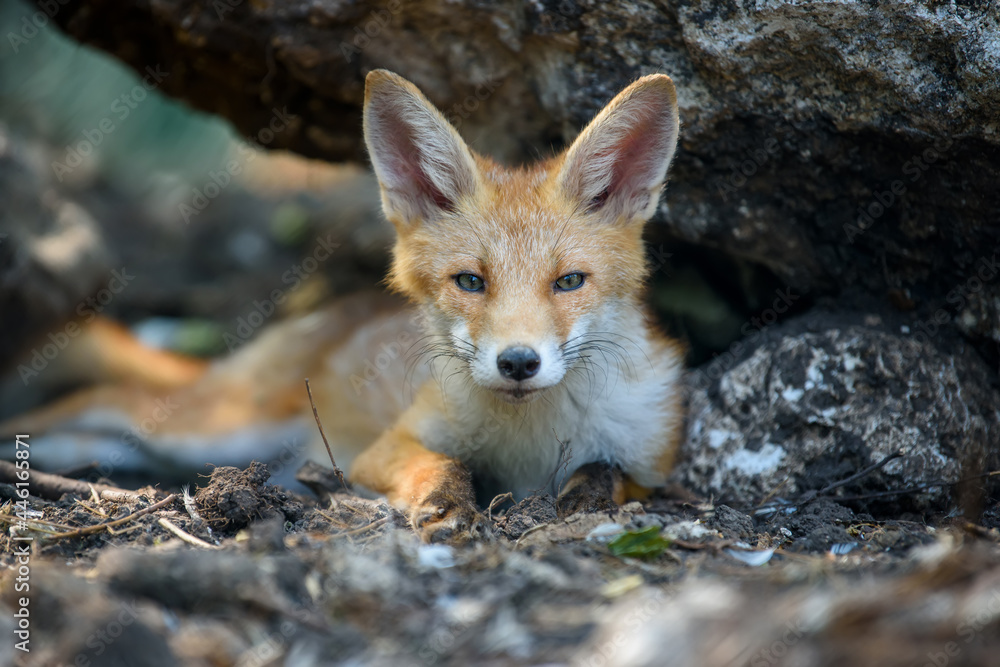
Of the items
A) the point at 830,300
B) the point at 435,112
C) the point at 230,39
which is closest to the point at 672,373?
the point at 830,300

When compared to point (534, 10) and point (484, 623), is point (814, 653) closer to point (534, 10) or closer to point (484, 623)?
point (484, 623)

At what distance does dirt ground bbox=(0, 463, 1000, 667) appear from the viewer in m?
1.70

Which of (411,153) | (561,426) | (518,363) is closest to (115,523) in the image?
(518,363)

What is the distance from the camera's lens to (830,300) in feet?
13.3

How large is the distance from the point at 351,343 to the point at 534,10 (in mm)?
2717

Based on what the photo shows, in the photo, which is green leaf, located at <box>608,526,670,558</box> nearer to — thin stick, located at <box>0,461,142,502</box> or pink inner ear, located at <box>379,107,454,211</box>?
pink inner ear, located at <box>379,107,454,211</box>

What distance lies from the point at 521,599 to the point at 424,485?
1.39 m

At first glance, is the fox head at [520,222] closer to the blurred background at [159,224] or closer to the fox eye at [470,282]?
the fox eye at [470,282]

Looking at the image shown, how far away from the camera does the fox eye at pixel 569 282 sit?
11.0 feet

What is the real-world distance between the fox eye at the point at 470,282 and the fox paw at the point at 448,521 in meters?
0.93

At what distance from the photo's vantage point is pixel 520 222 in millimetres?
3465

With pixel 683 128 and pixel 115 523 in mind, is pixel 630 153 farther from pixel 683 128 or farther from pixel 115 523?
pixel 115 523

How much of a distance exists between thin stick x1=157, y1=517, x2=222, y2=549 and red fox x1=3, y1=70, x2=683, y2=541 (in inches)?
31.6

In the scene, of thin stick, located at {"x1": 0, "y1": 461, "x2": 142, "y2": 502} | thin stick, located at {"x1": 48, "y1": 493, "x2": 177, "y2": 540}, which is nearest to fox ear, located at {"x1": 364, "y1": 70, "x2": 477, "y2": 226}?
thin stick, located at {"x1": 48, "y1": 493, "x2": 177, "y2": 540}
